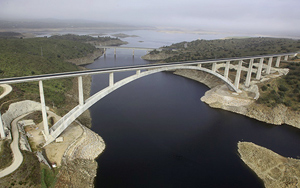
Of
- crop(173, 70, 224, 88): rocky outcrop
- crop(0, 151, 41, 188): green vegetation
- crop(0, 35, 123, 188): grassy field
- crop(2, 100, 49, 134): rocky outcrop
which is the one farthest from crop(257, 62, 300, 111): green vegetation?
crop(2, 100, 49, 134): rocky outcrop

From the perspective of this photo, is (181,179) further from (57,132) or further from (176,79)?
(176,79)

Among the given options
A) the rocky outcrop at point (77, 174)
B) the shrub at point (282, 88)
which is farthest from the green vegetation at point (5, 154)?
the shrub at point (282, 88)

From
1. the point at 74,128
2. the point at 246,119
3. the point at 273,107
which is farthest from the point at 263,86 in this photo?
the point at 74,128

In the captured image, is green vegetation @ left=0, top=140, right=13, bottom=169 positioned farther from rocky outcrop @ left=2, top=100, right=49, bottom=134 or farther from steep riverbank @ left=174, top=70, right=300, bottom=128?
steep riverbank @ left=174, top=70, right=300, bottom=128

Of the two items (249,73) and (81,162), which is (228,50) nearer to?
(249,73)

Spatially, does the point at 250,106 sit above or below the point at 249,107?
above

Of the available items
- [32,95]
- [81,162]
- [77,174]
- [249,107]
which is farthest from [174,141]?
[32,95]
